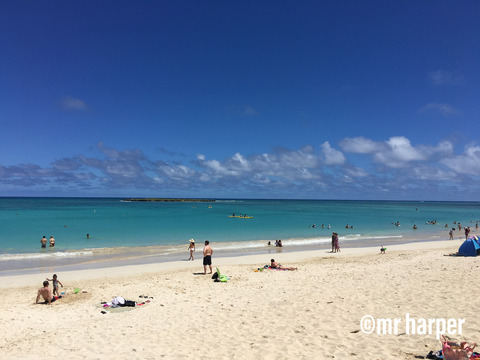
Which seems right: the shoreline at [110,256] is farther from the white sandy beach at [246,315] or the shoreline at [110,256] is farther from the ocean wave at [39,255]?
the white sandy beach at [246,315]

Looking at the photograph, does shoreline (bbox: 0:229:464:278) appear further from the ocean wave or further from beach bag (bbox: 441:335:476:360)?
beach bag (bbox: 441:335:476:360)

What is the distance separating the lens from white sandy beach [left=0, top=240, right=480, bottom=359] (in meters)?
7.18

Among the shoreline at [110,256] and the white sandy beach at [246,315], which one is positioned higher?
the white sandy beach at [246,315]

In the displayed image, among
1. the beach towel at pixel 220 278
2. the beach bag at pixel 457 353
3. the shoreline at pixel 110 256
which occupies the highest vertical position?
the beach bag at pixel 457 353

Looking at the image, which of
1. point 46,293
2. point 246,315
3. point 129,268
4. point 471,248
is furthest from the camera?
point 129,268

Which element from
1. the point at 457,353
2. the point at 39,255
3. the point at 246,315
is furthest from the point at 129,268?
the point at 457,353

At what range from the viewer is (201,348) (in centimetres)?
732

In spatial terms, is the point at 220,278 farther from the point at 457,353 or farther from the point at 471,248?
the point at 471,248

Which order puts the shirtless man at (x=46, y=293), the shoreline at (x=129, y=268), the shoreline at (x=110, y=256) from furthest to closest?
the shoreline at (x=110, y=256) → the shoreline at (x=129, y=268) → the shirtless man at (x=46, y=293)

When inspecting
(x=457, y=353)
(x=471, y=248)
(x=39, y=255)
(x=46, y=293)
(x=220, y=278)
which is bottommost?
(x=39, y=255)

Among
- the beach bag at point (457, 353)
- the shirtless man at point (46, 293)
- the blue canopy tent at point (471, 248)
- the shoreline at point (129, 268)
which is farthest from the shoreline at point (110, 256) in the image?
the beach bag at point (457, 353)

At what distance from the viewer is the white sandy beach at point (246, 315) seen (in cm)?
718

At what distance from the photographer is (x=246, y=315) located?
31.3 feet

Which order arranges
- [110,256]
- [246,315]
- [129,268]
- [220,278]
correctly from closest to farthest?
1. [246,315]
2. [220,278]
3. [129,268]
4. [110,256]
